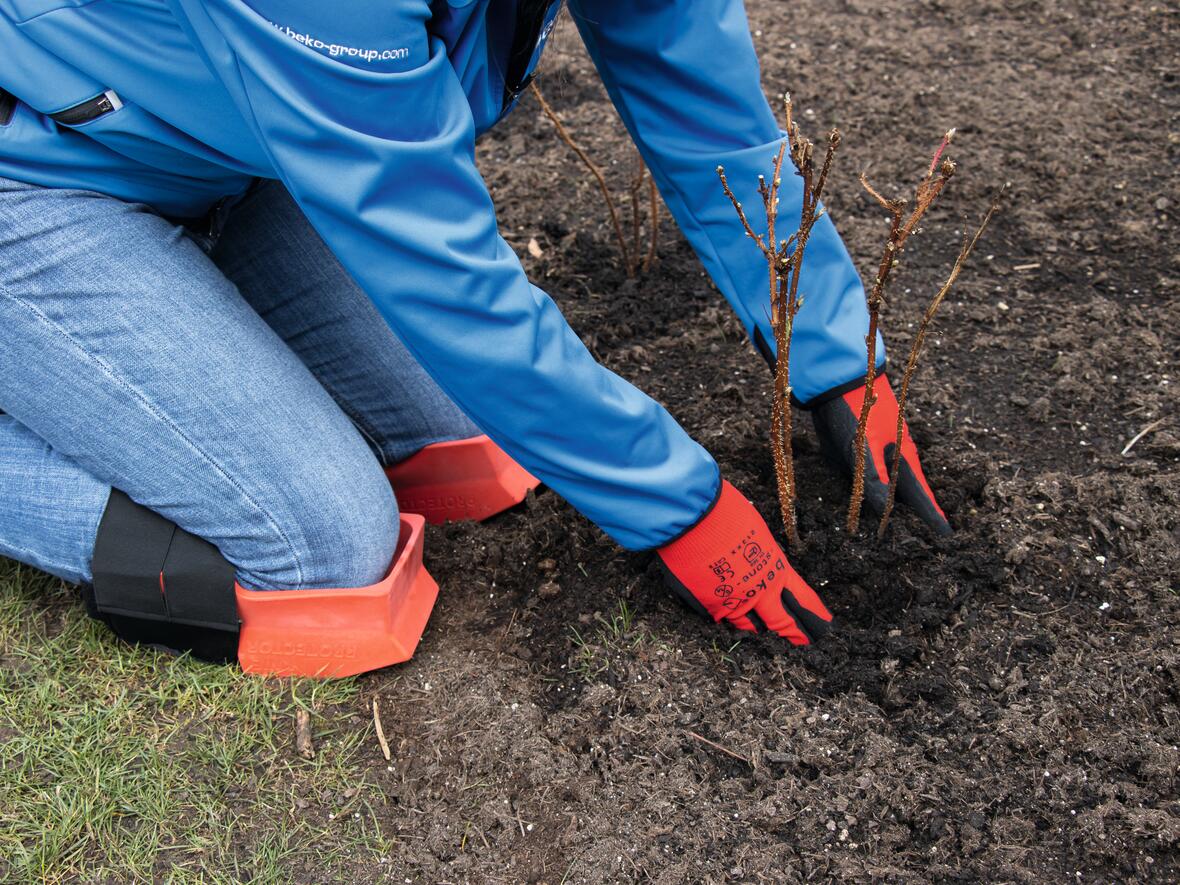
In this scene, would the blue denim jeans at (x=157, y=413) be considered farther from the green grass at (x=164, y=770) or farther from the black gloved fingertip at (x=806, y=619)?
the black gloved fingertip at (x=806, y=619)

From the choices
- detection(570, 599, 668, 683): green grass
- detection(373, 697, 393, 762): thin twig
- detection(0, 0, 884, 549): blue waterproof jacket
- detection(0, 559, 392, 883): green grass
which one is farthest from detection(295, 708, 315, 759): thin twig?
detection(0, 0, 884, 549): blue waterproof jacket

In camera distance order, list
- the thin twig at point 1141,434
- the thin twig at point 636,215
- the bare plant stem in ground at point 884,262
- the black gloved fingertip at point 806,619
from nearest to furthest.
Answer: the bare plant stem in ground at point 884,262 < the black gloved fingertip at point 806,619 < the thin twig at point 1141,434 < the thin twig at point 636,215

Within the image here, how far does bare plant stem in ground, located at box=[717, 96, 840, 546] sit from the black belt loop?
949 millimetres

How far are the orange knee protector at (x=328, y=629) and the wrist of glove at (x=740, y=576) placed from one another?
1.67 feet

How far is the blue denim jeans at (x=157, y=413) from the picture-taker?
1797mm

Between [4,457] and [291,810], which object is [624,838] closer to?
[291,810]

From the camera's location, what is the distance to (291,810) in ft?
5.74

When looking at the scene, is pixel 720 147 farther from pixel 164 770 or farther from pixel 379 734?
pixel 164 770

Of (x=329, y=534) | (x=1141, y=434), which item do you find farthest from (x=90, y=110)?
(x=1141, y=434)

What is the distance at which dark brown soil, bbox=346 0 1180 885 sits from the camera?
1644mm

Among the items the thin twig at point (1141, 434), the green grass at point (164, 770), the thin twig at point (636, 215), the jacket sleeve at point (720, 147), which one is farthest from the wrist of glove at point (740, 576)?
the thin twig at point (636, 215)

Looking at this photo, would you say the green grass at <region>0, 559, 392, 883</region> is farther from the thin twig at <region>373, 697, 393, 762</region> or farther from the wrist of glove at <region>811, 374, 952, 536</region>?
the wrist of glove at <region>811, 374, 952, 536</region>

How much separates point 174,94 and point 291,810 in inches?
45.7

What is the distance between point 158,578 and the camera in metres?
1.92
